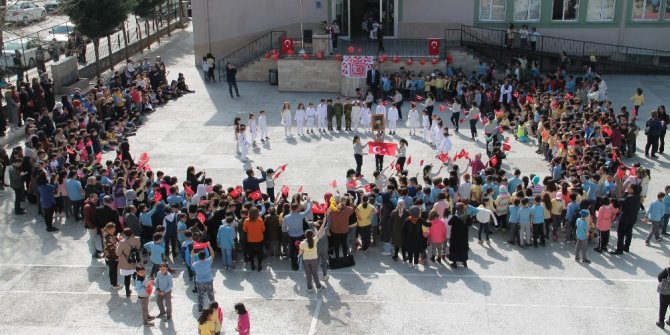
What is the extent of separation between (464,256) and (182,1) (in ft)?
130

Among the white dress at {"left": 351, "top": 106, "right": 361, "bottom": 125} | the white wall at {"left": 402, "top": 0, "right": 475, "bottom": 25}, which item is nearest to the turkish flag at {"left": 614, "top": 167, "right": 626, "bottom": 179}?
the white dress at {"left": 351, "top": 106, "right": 361, "bottom": 125}


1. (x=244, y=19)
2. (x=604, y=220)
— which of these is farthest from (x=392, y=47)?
(x=604, y=220)

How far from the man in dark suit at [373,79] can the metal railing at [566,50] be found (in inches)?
232

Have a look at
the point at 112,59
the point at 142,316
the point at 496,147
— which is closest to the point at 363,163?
the point at 496,147

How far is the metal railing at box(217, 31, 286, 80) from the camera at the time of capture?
33.3m

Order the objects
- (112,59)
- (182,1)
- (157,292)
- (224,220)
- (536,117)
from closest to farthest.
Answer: (157,292)
(224,220)
(536,117)
(112,59)
(182,1)

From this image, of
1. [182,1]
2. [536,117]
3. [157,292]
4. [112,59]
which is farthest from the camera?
[182,1]

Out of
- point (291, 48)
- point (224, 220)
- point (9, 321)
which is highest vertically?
point (291, 48)

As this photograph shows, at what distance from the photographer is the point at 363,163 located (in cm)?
2097

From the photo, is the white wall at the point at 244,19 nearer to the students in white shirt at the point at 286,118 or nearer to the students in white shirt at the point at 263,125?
the students in white shirt at the point at 286,118

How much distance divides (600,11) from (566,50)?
2298 mm

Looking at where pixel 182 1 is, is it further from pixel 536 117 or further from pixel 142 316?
pixel 142 316

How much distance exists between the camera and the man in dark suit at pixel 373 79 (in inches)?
1105

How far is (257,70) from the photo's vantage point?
32156 mm
